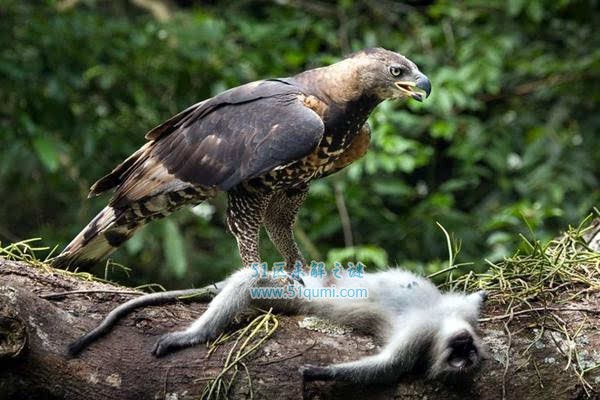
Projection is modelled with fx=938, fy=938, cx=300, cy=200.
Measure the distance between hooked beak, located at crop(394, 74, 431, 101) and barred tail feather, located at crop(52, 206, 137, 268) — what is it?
1.47 meters

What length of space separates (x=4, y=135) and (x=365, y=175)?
2.78 metres

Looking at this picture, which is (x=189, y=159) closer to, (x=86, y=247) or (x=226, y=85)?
(x=86, y=247)

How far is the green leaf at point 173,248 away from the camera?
692 cm

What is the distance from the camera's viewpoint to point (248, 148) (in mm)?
4344

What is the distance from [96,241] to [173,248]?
93.3 inches

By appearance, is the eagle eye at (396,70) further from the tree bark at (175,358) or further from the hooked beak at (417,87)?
the tree bark at (175,358)

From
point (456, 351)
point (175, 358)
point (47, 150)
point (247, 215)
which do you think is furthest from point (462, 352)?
point (47, 150)

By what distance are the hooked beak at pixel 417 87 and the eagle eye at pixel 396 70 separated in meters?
0.04

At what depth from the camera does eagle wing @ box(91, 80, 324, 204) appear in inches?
167

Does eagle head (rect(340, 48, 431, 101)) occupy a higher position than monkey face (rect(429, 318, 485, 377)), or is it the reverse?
eagle head (rect(340, 48, 431, 101))

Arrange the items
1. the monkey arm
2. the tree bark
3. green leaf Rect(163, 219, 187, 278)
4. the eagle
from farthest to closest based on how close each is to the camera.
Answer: green leaf Rect(163, 219, 187, 278) → the eagle → the monkey arm → the tree bark

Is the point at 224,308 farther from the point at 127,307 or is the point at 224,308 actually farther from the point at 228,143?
the point at 228,143

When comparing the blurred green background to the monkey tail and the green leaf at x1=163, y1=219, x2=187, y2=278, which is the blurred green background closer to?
the green leaf at x1=163, y1=219, x2=187, y2=278

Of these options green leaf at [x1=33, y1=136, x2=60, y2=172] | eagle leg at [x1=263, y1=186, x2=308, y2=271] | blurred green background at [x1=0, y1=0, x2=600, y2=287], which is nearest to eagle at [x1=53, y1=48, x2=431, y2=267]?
eagle leg at [x1=263, y1=186, x2=308, y2=271]
